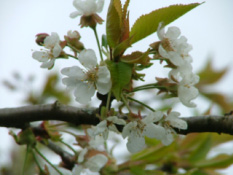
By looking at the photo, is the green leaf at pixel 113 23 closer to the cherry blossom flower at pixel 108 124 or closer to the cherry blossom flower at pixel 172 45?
the cherry blossom flower at pixel 172 45

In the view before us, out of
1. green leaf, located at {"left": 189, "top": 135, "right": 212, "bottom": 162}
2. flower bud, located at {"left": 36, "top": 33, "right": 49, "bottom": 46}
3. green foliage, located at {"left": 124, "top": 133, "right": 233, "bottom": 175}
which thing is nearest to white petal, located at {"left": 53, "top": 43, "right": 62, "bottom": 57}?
flower bud, located at {"left": 36, "top": 33, "right": 49, "bottom": 46}

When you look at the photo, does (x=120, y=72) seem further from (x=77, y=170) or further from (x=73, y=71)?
(x=77, y=170)

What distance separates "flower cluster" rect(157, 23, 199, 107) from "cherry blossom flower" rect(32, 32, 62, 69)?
36 cm

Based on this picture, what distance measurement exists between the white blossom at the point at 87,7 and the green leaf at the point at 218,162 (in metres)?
0.97

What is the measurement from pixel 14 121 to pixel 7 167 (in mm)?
1801

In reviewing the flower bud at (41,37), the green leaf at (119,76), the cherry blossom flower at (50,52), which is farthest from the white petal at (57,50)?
the green leaf at (119,76)

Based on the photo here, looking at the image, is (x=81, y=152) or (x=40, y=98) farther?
(x=40, y=98)

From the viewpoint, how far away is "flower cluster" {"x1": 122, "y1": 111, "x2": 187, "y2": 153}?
1004mm

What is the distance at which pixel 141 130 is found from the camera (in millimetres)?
1050

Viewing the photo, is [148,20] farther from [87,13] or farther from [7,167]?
[7,167]

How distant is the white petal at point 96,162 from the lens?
1.31 meters

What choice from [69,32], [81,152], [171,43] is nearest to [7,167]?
[81,152]

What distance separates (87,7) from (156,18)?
29cm

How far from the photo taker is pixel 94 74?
1.05 meters
